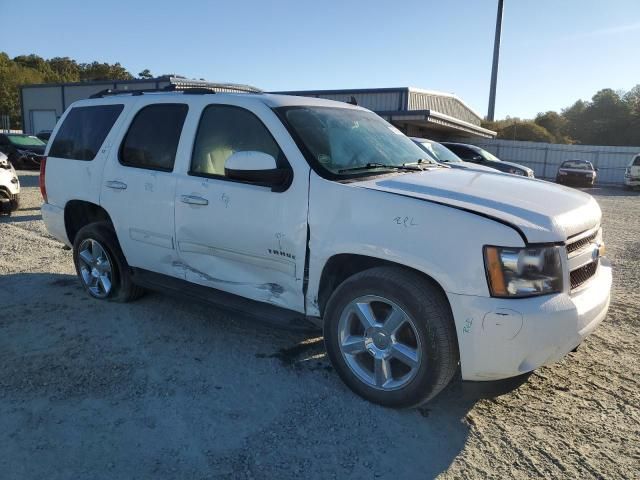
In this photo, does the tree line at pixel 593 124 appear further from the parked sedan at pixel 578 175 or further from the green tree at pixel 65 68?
the green tree at pixel 65 68

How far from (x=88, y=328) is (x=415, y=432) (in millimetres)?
2988

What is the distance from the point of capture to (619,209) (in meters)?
16.4

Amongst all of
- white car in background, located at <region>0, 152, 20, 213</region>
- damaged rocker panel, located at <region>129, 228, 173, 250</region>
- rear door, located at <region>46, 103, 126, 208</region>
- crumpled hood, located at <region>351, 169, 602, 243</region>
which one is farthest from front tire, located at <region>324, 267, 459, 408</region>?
white car in background, located at <region>0, 152, 20, 213</region>

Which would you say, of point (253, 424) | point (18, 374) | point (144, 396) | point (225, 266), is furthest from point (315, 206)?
point (18, 374)

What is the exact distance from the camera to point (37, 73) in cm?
6725

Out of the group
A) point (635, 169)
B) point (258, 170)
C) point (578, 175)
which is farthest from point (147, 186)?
point (635, 169)

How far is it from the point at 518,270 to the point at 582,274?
0.68m

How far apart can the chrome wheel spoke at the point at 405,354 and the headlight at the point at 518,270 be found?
63cm

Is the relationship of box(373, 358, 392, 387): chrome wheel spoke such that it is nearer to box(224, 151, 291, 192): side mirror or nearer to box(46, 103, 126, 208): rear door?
box(224, 151, 291, 192): side mirror

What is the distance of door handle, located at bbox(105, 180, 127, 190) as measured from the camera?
4.68 metres

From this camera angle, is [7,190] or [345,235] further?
[7,190]

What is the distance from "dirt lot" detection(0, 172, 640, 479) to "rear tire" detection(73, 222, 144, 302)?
407mm

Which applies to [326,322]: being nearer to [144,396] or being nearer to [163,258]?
[144,396]

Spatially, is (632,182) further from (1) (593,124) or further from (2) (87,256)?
(1) (593,124)
